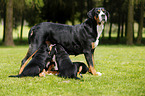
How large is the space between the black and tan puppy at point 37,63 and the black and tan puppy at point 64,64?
1.31 feet

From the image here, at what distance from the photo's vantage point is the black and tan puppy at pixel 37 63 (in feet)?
17.6

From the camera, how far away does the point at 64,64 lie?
540 centimetres

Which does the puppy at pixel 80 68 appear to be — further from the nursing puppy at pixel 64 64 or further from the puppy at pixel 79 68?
the nursing puppy at pixel 64 64

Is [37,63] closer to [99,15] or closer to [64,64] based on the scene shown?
[64,64]

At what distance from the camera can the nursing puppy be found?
516cm

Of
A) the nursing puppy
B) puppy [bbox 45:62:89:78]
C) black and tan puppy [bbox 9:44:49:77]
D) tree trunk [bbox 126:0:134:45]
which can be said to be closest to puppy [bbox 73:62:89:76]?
puppy [bbox 45:62:89:78]

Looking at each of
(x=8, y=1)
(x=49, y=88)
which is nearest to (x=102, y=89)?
(x=49, y=88)

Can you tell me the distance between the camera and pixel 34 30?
581 centimetres

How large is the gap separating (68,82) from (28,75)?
134 cm

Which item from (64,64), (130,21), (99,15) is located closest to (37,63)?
(64,64)

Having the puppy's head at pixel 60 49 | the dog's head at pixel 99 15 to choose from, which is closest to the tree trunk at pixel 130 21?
the dog's head at pixel 99 15

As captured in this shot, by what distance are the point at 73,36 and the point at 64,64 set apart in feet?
3.46

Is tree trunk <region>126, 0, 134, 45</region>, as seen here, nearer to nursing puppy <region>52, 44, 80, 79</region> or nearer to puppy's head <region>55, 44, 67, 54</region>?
puppy's head <region>55, 44, 67, 54</region>

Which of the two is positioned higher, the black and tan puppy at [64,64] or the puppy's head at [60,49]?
the puppy's head at [60,49]
